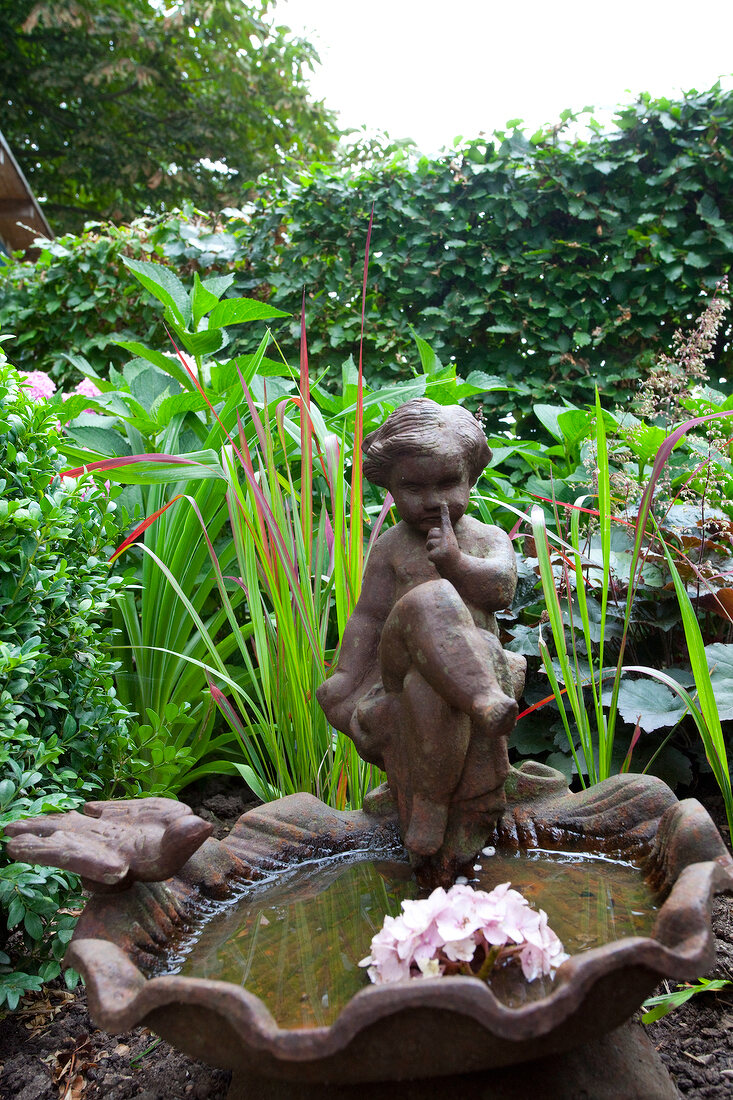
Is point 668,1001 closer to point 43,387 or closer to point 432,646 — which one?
point 432,646

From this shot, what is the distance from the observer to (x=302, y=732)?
2.17 metres

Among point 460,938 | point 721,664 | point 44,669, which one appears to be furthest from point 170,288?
point 460,938

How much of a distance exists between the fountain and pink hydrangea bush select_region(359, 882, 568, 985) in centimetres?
5

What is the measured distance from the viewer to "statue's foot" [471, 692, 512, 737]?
4.07 feet

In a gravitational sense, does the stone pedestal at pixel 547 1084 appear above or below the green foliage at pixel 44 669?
below

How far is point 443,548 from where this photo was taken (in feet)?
4.87

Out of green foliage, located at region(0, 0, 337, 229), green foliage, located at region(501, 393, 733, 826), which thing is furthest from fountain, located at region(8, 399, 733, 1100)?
green foliage, located at region(0, 0, 337, 229)

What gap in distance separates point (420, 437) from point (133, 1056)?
1482 mm

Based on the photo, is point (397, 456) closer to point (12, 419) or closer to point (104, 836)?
point (104, 836)

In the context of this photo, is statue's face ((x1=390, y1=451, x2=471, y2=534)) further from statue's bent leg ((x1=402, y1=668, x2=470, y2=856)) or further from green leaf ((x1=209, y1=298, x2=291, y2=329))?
green leaf ((x1=209, y1=298, x2=291, y2=329))

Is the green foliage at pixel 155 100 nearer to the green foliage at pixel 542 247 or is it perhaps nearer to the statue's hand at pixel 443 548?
the green foliage at pixel 542 247

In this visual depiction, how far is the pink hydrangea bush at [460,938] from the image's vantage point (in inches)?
42.8

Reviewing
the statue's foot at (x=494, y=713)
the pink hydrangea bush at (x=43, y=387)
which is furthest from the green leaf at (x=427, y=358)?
the statue's foot at (x=494, y=713)

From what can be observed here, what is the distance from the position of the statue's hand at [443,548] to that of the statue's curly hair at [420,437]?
0.16m
